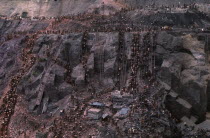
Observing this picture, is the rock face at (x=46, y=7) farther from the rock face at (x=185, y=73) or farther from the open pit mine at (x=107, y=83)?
the rock face at (x=185, y=73)

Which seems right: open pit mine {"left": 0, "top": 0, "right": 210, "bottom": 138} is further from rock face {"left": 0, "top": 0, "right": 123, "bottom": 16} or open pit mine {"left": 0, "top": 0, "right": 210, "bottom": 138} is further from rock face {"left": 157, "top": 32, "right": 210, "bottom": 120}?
rock face {"left": 0, "top": 0, "right": 123, "bottom": 16}

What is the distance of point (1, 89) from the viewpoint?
3328 centimetres

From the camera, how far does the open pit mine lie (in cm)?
2589

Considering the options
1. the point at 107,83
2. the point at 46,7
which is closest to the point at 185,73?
the point at 107,83

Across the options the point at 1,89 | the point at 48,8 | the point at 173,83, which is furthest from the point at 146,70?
the point at 48,8

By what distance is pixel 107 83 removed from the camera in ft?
97.0

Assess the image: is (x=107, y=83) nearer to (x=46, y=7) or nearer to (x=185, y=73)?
(x=185, y=73)

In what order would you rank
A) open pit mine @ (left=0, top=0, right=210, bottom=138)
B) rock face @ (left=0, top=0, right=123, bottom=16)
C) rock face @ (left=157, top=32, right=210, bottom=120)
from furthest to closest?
rock face @ (left=0, top=0, right=123, bottom=16), rock face @ (left=157, top=32, right=210, bottom=120), open pit mine @ (left=0, top=0, right=210, bottom=138)

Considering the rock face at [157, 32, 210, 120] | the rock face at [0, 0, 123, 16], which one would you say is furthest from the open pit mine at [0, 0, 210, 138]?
A: the rock face at [0, 0, 123, 16]

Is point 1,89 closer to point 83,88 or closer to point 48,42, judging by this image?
point 48,42

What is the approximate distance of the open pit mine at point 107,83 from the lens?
2589 cm

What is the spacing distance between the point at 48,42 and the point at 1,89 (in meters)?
7.47

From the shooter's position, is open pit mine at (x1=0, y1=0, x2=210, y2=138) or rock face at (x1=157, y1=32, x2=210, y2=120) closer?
open pit mine at (x1=0, y1=0, x2=210, y2=138)

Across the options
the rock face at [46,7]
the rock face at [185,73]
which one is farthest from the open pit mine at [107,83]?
the rock face at [46,7]
